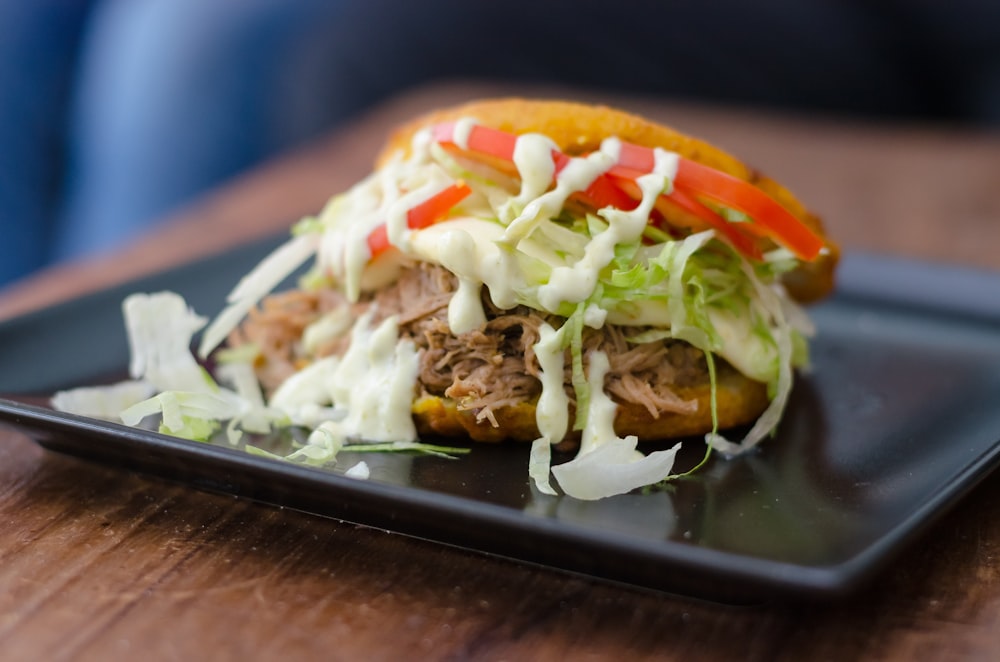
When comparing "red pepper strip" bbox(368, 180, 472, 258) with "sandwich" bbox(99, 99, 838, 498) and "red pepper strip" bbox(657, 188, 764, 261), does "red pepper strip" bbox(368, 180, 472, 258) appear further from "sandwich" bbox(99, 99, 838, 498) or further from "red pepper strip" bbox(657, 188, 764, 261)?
"red pepper strip" bbox(657, 188, 764, 261)

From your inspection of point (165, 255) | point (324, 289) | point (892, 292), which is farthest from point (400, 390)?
point (165, 255)

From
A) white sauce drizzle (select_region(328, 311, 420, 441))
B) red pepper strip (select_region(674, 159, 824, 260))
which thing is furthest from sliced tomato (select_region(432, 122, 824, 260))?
white sauce drizzle (select_region(328, 311, 420, 441))

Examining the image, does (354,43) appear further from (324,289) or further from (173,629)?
(173,629)

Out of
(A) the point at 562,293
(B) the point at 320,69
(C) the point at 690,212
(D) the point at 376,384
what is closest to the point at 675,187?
(C) the point at 690,212

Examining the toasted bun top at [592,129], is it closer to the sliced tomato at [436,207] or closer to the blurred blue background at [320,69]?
the sliced tomato at [436,207]

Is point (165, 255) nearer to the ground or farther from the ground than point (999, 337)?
farther from the ground

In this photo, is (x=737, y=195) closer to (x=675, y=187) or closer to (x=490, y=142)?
(x=675, y=187)
